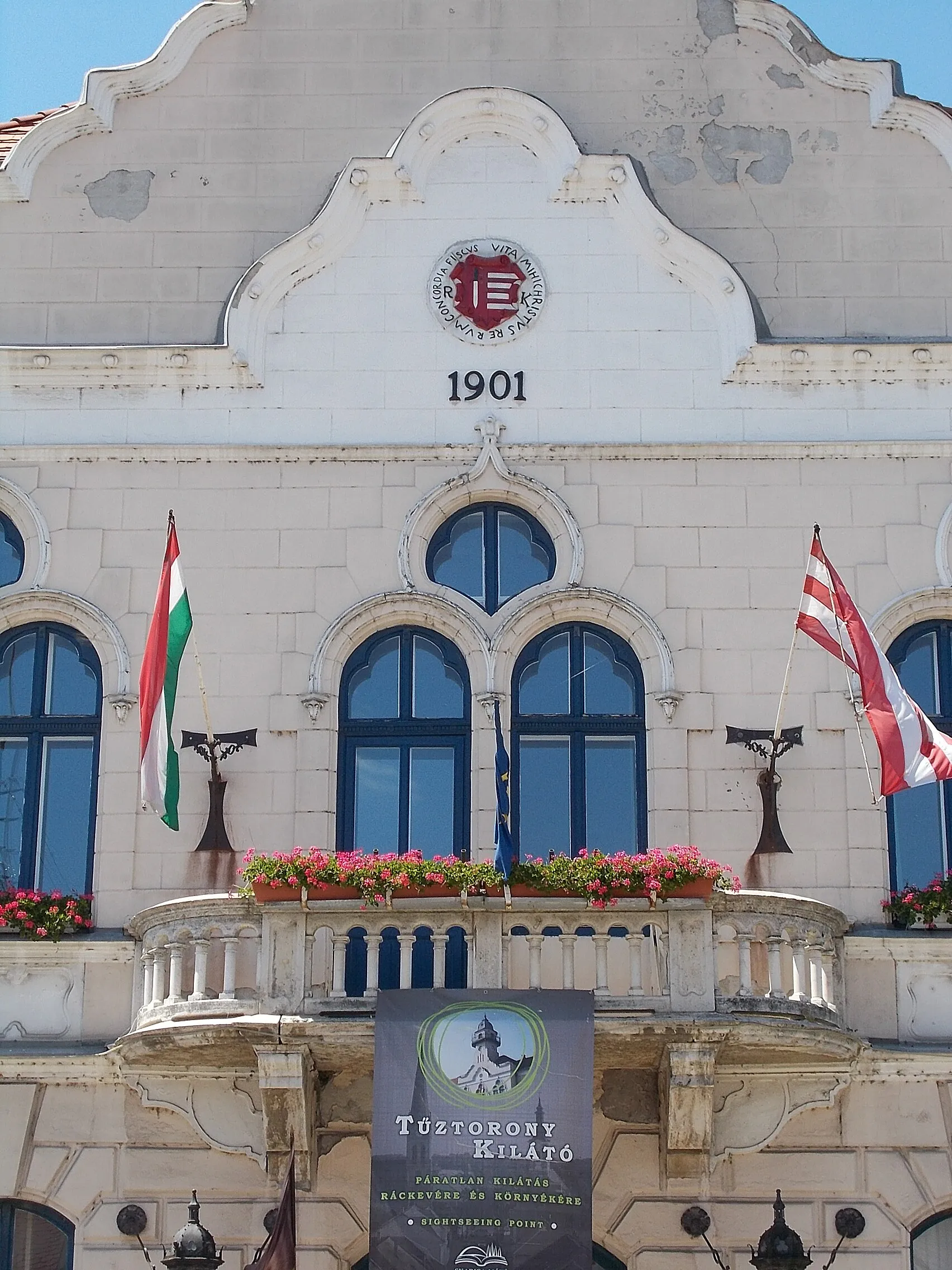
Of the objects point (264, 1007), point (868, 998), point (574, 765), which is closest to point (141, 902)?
point (264, 1007)

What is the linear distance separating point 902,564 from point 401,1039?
6373 mm

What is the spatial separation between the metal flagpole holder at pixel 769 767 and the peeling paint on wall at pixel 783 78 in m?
6.29

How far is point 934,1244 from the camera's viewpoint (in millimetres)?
19203

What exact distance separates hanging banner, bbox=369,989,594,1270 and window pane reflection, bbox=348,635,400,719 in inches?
135

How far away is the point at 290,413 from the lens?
2170 centimetres

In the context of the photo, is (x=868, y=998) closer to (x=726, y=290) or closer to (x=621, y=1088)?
(x=621, y=1088)

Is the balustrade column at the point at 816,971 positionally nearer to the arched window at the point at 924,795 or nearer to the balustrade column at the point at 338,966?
the arched window at the point at 924,795

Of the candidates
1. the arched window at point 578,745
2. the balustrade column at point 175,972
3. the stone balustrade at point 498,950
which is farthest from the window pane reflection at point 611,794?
the balustrade column at point 175,972

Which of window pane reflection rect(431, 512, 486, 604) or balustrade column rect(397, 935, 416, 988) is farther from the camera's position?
window pane reflection rect(431, 512, 486, 604)

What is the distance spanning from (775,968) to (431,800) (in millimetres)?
→ 3519

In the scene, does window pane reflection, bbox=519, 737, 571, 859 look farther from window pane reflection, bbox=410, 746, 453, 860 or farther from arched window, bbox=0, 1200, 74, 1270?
arched window, bbox=0, 1200, 74, 1270

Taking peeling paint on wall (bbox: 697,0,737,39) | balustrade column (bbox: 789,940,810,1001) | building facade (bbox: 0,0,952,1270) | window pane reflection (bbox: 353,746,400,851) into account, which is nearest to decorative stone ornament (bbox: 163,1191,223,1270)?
building facade (bbox: 0,0,952,1270)

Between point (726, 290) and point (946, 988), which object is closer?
point (946, 988)

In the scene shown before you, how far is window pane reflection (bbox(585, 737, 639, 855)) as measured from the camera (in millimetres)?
20391
